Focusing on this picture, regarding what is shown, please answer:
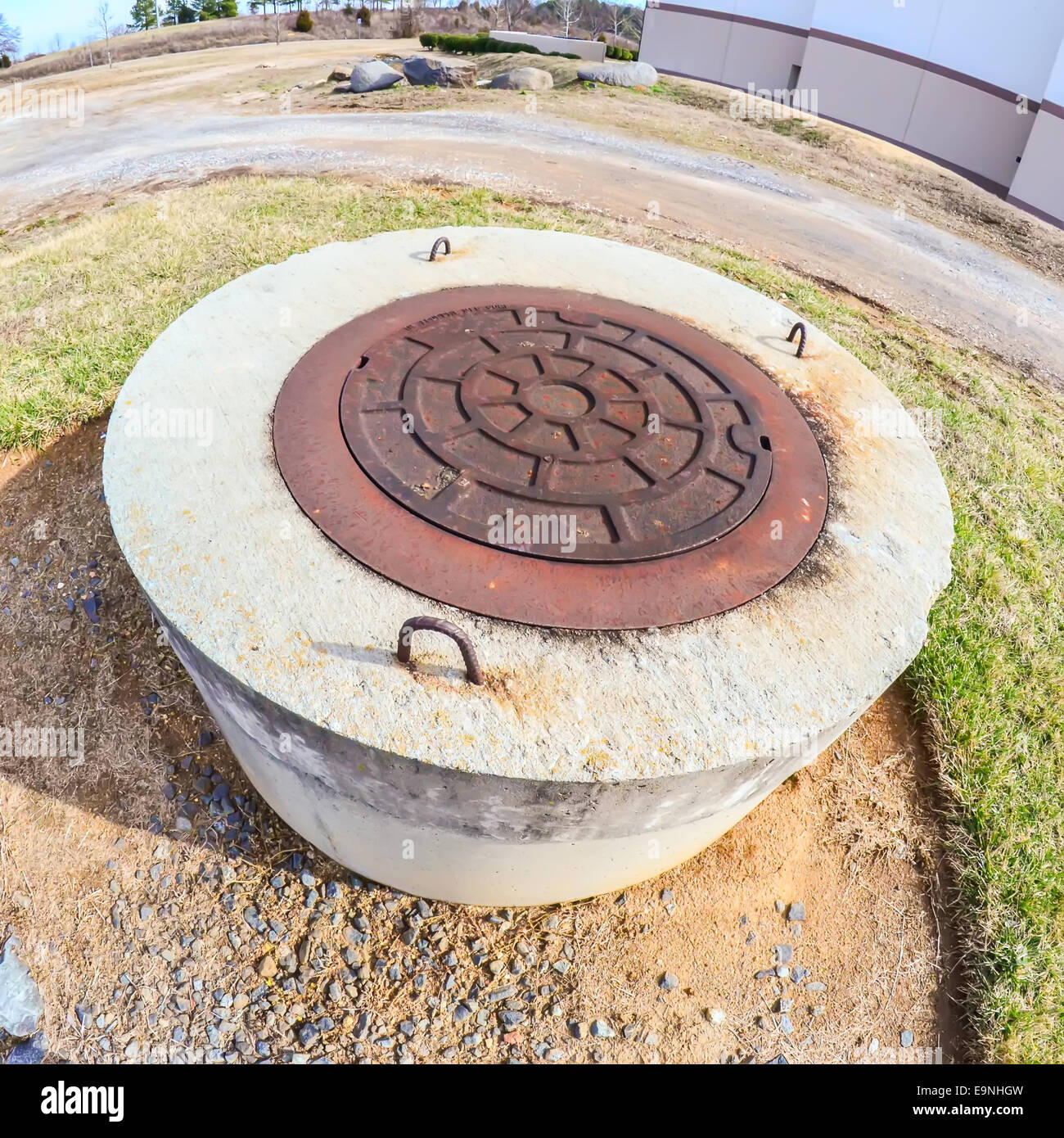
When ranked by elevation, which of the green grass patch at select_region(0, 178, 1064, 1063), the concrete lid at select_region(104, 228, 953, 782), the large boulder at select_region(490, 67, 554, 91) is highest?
the concrete lid at select_region(104, 228, 953, 782)

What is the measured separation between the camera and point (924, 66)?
16766 millimetres

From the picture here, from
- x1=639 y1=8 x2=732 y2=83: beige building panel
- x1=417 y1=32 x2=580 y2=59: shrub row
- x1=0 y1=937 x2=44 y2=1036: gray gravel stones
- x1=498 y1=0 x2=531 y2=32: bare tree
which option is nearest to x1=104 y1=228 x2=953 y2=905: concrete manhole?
x1=0 y1=937 x2=44 y2=1036: gray gravel stones

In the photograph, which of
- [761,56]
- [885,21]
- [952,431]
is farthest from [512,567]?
[761,56]

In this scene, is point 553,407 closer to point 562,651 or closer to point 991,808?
point 562,651

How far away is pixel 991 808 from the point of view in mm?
3639

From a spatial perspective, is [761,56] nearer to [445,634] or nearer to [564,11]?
[445,634]

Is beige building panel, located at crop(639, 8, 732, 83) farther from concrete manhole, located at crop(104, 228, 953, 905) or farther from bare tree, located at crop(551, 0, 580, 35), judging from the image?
bare tree, located at crop(551, 0, 580, 35)

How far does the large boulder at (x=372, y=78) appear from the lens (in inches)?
698

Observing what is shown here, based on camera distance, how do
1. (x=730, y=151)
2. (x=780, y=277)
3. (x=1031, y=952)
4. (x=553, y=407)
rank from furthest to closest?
(x=730, y=151) → (x=780, y=277) → (x=553, y=407) → (x=1031, y=952)

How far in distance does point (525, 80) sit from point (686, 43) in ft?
26.4

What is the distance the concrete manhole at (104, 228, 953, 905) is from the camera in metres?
2.43

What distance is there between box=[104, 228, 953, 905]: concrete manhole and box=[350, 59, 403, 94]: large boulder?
1678cm
